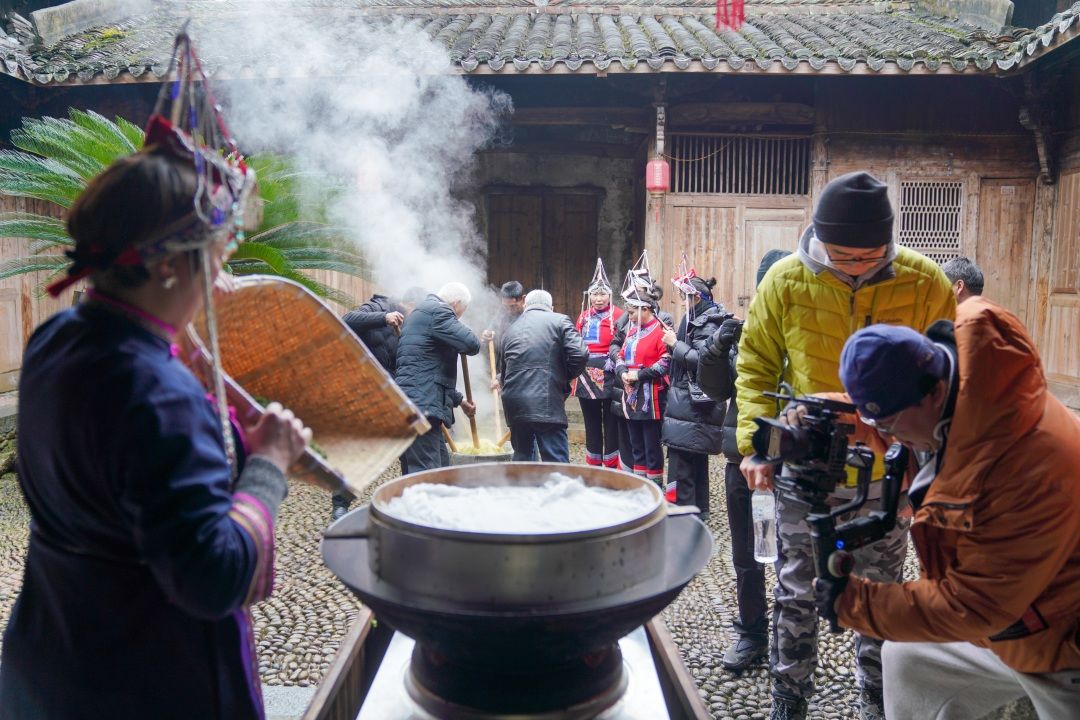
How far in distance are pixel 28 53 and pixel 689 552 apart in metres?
10.6

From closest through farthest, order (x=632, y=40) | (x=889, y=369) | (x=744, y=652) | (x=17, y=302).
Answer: (x=889, y=369) → (x=744, y=652) → (x=17, y=302) → (x=632, y=40)

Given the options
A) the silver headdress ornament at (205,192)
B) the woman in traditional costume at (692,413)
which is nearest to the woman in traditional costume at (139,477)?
the silver headdress ornament at (205,192)

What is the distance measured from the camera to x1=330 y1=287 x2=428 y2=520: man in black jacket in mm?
7234

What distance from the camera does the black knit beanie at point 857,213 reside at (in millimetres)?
2908

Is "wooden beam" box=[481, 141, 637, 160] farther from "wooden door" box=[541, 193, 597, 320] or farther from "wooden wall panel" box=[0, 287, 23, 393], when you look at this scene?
"wooden wall panel" box=[0, 287, 23, 393]

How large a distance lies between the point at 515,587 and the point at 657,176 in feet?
26.8

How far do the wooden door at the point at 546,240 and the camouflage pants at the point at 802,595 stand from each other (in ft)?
29.2

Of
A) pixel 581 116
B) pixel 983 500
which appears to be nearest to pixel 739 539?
pixel 983 500

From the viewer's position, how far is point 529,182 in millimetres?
11891

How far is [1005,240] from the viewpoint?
981 centimetres

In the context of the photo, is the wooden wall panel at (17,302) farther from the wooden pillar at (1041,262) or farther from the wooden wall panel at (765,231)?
the wooden pillar at (1041,262)

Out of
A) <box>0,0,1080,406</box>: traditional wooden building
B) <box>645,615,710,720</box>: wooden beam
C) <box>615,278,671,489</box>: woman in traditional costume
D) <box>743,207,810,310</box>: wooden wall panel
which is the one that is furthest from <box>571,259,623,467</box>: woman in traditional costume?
<box>645,615,710,720</box>: wooden beam

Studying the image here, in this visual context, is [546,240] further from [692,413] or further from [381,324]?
[692,413]

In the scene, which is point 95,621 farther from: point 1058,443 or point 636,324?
point 636,324
